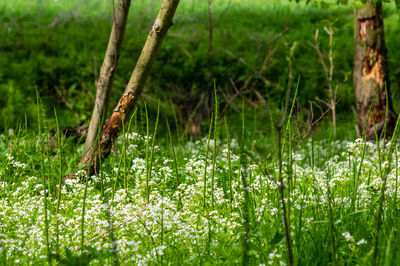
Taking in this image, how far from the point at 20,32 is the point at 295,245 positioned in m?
11.2

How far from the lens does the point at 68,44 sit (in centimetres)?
1073

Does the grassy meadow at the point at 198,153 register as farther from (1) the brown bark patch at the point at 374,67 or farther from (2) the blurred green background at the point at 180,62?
(1) the brown bark patch at the point at 374,67

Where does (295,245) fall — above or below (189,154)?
above

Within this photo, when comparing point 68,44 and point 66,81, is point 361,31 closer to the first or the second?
point 66,81

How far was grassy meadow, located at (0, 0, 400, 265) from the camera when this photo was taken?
241 centimetres

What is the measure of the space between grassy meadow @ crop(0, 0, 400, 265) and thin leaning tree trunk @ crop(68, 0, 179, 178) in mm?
154

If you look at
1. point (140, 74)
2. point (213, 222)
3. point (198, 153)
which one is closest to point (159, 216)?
point (213, 222)

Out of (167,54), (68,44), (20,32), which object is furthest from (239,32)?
(20,32)

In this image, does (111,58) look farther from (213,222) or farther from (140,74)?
(213,222)

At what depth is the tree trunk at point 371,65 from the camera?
19.5 ft

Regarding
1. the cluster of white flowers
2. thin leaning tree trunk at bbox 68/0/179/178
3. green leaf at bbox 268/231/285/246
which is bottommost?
the cluster of white flowers

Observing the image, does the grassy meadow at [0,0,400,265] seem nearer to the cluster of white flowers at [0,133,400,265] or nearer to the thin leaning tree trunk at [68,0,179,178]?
the cluster of white flowers at [0,133,400,265]

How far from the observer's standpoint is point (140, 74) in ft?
12.4

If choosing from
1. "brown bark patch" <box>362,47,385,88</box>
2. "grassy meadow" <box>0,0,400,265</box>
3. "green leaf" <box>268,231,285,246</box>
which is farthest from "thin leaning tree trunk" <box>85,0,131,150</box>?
"brown bark patch" <box>362,47,385,88</box>
